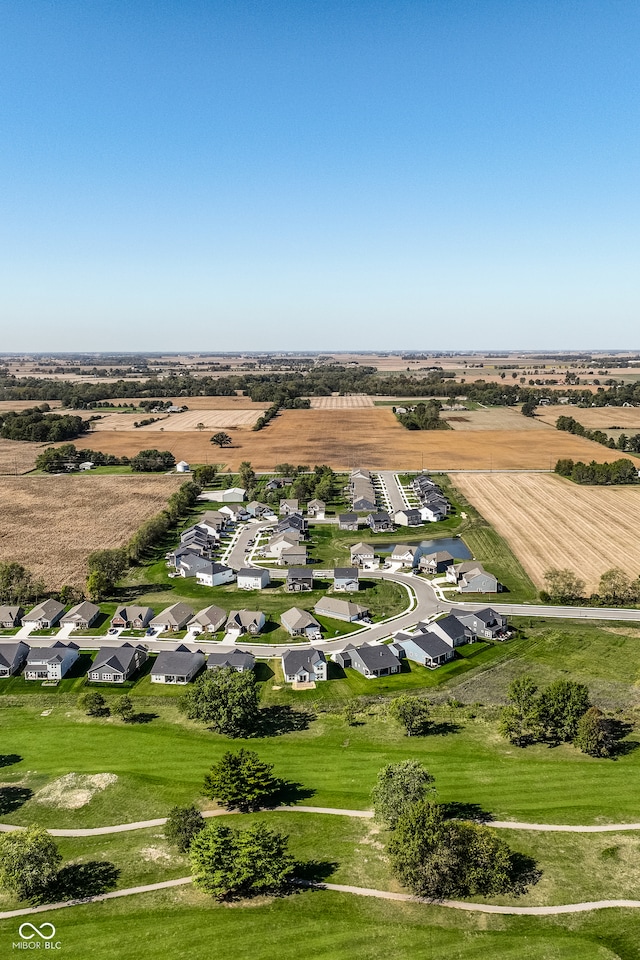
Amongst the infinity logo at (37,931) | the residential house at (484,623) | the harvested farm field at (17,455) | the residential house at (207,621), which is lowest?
the infinity logo at (37,931)

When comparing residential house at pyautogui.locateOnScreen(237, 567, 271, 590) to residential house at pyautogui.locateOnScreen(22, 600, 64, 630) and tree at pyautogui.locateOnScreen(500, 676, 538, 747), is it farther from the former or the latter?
tree at pyautogui.locateOnScreen(500, 676, 538, 747)

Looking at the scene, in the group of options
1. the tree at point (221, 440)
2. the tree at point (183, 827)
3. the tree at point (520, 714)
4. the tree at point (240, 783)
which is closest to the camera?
the tree at point (183, 827)

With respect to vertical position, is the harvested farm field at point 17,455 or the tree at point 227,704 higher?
the harvested farm field at point 17,455

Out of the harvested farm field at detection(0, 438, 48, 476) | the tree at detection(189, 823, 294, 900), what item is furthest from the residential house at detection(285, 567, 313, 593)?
the harvested farm field at detection(0, 438, 48, 476)

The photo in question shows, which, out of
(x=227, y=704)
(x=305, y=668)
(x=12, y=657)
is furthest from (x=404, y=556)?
(x=12, y=657)

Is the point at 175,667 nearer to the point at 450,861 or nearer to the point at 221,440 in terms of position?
the point at 450,861

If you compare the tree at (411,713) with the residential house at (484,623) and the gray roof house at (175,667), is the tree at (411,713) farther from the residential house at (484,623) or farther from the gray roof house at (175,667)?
the gray roof house at (175,667)

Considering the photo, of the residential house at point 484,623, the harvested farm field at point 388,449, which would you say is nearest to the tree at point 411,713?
the residential house at point 484,623
